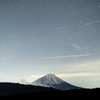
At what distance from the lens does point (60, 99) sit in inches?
722

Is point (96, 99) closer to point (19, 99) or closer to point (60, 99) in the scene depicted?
point (60, 99)

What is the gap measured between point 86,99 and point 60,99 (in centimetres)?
362

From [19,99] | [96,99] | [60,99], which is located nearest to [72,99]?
[60,99]

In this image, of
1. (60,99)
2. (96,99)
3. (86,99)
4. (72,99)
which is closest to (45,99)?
(60,99)

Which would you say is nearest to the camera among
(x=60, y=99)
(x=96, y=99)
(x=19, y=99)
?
(x=96, y=99)

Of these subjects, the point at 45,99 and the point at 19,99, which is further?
the point at 19,99

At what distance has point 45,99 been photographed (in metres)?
18.4

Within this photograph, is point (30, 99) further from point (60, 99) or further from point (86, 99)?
point (86, 99)

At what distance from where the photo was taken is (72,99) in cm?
1767

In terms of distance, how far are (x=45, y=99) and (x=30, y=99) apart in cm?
246

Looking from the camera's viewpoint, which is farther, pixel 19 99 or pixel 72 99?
pixel 19 99

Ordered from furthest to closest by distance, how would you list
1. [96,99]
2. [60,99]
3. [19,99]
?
[19,99] < [60,99] < [96,99]

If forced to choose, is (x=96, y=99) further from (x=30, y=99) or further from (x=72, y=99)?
(x=30, y=99)

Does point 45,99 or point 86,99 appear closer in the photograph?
point 86,99
